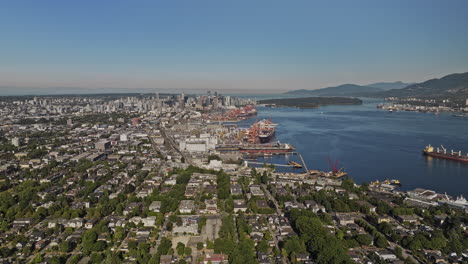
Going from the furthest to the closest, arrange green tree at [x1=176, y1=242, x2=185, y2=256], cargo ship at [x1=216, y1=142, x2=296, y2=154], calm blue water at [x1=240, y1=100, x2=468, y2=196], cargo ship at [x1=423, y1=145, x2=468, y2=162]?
cargo ship at [x1=216, y1=142, x2=296, y2=154] → cargo ship at [x1=423, y1=145, x2=468, y2=162] → calm blue water at [x1=240, y1=100, x2=468, y2=196] → green tree at [x1=176, y1=242, x2=185, y2=256]

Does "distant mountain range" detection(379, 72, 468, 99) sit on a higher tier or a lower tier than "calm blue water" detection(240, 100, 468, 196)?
higher

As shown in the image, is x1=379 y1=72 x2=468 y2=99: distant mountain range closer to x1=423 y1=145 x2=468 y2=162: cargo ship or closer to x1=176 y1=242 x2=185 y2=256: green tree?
x1=423 y1=145 x2=468 y2=162: cargo ship

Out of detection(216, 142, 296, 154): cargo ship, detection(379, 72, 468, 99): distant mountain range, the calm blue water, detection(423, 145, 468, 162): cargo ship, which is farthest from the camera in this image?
detection(379, 72, 468, 99): distant mountain range

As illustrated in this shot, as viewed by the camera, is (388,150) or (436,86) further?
(436,86)

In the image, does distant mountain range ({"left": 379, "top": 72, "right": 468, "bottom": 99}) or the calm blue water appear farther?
distant mountain range ({"left": 379, "top": 72, "right": 468, "bottom": 99})

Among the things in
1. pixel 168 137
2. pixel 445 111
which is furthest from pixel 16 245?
pixel 445 111

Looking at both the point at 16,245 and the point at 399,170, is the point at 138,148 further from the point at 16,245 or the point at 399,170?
the point at 399,170

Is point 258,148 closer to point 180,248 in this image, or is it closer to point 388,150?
point 388,150

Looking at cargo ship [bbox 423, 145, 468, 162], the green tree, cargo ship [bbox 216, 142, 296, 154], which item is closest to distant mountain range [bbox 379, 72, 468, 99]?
cargo ship [bbox 423, 145, 468, 162]

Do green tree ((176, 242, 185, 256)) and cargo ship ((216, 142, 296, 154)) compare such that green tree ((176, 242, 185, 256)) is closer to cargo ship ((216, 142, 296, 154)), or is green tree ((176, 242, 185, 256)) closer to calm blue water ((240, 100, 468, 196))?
calm blue water ((240, 100, 468, 196))

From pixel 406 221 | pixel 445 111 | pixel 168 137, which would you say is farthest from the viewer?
pixel 445 111

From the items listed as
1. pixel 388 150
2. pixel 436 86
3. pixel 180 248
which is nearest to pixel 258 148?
pixel 388 150
